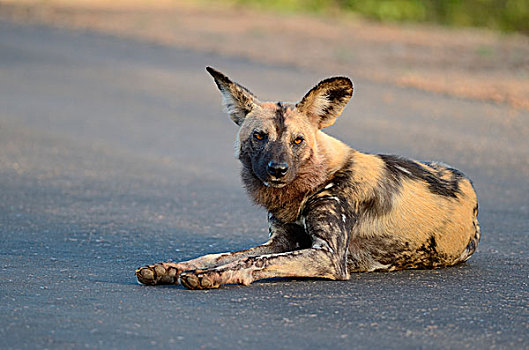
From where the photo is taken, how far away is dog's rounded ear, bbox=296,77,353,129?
16.6 feet

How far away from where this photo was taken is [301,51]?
1620 cm

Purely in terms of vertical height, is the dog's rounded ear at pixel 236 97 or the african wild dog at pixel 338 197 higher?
the dog's rounded ear at pixel 236 97

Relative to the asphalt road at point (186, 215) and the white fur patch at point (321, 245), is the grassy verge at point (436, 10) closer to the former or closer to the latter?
the asphalt road at point (186, 215)

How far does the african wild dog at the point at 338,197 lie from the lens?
4758 millimetres

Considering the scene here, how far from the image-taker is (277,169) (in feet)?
15.6

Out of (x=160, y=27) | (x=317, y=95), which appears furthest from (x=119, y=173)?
(x=160, y=27)

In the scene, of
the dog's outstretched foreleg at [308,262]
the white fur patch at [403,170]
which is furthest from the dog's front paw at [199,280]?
the white fur patch at [403,170]

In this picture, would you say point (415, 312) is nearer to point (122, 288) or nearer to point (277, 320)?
point (277, 320)

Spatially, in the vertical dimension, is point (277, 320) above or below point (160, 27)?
below

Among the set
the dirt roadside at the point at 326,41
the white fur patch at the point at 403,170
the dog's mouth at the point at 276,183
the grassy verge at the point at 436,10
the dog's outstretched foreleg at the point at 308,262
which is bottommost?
the dog's outstretched foreleg at the point at 308,262

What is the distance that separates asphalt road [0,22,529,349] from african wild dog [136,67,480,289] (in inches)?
6.4

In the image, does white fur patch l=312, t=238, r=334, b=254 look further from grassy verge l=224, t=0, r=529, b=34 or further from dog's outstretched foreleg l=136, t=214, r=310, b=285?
grassy verge l=224, t=0, r=529, b=34

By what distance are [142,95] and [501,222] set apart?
22.6ft

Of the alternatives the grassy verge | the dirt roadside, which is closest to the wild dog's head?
the dirt roadside
